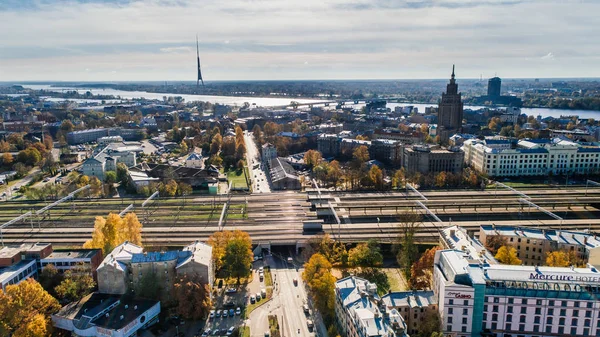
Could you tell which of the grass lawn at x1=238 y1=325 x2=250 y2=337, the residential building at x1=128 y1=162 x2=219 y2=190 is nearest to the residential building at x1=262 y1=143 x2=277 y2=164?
the residential building at x1=128 y1=162 x2=219 y2=190

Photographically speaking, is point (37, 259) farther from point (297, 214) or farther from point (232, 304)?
point (297, 214)

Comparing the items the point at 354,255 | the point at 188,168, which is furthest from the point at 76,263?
the point at 188,168

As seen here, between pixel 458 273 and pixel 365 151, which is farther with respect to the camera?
pixel 365 151

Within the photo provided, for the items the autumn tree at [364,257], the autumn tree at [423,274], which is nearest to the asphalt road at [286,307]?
the autumn tree at [364,257]

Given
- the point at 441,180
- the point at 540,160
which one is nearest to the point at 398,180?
the point at 441,180

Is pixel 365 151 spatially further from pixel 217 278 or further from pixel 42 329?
pixel 42 329

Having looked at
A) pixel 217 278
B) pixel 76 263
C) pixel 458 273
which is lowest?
pixel 217 278

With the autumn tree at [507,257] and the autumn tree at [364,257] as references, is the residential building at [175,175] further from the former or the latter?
the autumn tree at [507,257]
